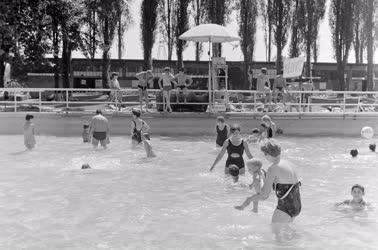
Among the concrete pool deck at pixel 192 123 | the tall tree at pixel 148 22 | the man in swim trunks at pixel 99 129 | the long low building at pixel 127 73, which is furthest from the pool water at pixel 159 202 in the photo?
the long low building at pixel 127 73

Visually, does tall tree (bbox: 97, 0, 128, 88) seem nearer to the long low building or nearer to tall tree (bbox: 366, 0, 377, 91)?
the long low building

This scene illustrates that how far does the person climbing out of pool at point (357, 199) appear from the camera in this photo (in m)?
8.62

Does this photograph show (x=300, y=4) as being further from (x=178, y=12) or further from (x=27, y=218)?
(x=27, y=218)

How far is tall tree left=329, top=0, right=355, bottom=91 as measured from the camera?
3847 centimetres

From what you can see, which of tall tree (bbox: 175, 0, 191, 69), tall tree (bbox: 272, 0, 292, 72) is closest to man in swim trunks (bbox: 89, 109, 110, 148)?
tall tree (bbox: 175, 0, 191, 69)

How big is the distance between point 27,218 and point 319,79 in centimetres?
4340

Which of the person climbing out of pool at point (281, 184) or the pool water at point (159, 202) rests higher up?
the person climbing out of pool at point (281, 184)

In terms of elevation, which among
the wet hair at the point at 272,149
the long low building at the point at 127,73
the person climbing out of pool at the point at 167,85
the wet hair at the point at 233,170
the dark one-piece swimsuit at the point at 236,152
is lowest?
the wet hair at the point at 233,170

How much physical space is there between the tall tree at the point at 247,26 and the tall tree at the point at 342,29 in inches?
262

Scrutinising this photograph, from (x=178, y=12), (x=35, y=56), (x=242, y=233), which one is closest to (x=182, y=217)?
(x=242, y=233)

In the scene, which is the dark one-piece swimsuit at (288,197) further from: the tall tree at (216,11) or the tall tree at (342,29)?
the tall tree at (342,29)

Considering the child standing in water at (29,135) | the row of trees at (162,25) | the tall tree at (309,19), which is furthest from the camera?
the tall tree at (309,19)

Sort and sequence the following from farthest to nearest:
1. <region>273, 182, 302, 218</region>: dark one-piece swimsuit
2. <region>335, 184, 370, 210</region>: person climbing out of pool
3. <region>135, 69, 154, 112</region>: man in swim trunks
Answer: <region>135, 69, 154, 112</region>: man in swim trunks, <region>335, 184, 370, 210</region>: person climbing out of pool, <region>273, 182, 302, 218</region>: dark one-piece swimsuit

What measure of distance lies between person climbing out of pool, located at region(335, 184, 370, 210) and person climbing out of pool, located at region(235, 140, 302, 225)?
2.39 meters
